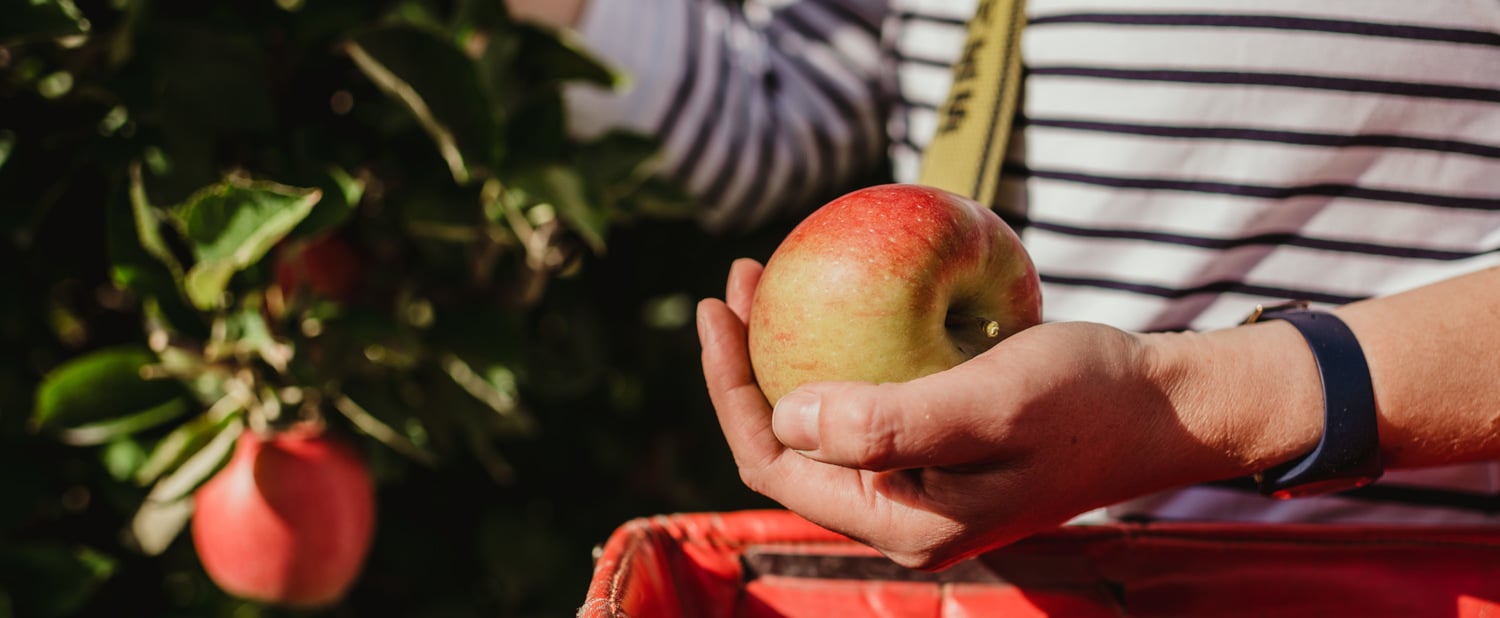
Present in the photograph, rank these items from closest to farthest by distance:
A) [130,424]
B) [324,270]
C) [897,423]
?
[897,423]
[130,424]
[324,270]

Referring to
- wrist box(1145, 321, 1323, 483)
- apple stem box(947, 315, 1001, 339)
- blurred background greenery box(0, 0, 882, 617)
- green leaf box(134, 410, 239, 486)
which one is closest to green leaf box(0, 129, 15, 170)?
blurred background greenery box(0, 0, 882, 617)

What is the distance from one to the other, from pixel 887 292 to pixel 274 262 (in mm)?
511

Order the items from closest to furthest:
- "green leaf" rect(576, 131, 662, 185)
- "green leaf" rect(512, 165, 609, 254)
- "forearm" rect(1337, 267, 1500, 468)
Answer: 1. "forearm" rect(1337, 267, 1500, 468)
2. "green leaf" rect(512, 165, 609, 254)
3. "green leaf" rect(576, 131, 662, 185)

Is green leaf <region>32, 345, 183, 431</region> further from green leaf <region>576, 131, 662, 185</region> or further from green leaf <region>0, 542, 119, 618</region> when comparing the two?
green leaf <region>576, 131, 662, 185</region>

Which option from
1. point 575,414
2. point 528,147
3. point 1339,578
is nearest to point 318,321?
point 528,147

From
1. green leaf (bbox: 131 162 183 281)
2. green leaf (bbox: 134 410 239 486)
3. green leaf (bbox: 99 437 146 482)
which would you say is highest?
green leaf (bbox: 131 162 183 281)

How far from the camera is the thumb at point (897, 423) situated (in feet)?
1.66

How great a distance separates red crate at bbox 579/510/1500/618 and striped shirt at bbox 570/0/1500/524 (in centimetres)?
15

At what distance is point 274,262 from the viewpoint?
2.65ft

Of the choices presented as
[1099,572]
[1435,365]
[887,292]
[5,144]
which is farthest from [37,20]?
[1435,365]

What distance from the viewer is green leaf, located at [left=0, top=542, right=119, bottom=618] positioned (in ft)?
2.89

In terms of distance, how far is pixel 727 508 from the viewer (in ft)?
5.23

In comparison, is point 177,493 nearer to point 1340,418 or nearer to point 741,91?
point 741,91

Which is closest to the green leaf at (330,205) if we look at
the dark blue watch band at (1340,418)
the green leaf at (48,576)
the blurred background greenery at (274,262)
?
the blurred background greenery at (274,262)
